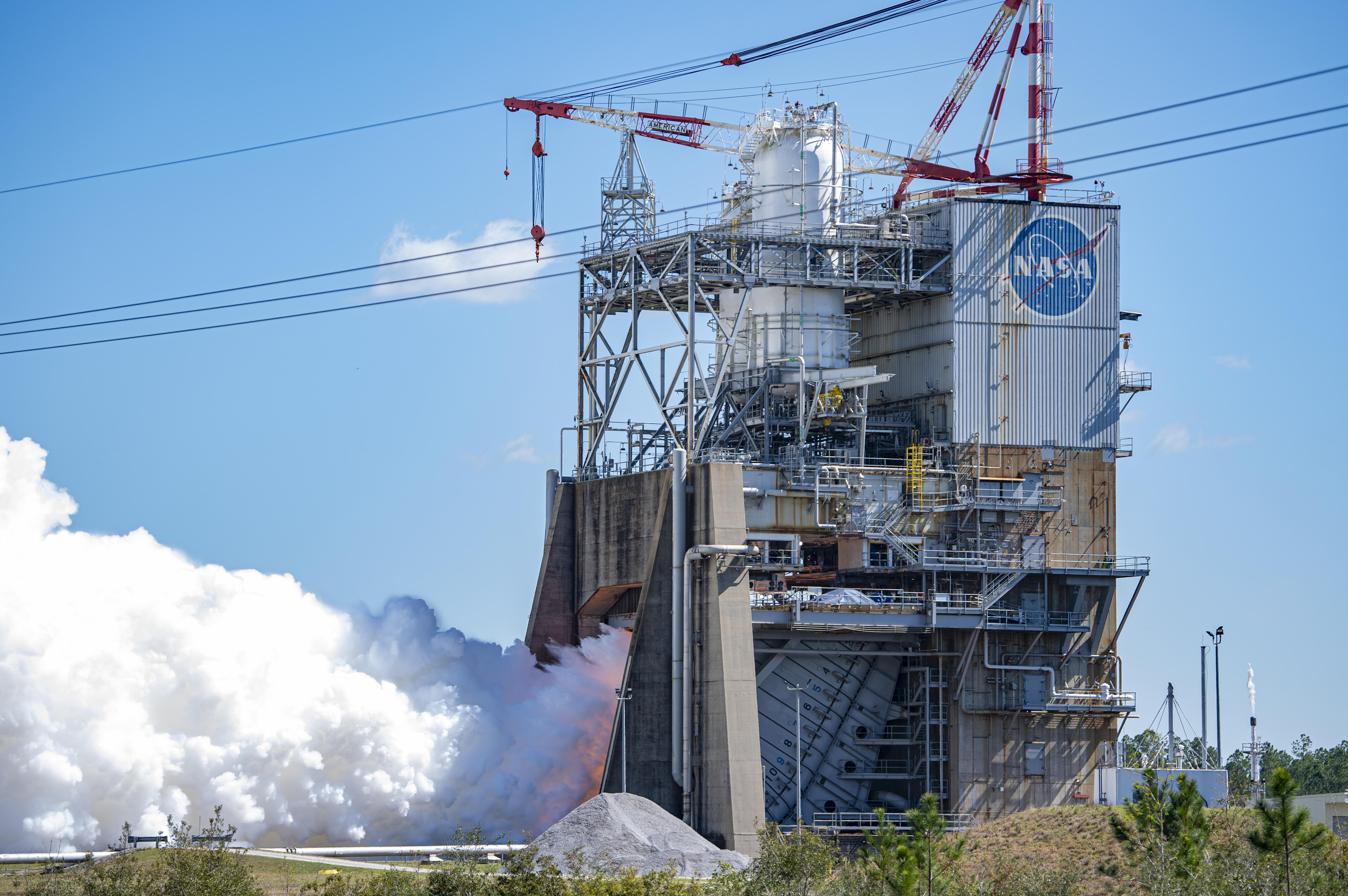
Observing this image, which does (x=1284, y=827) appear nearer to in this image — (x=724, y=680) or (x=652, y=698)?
(x=724, y=680)

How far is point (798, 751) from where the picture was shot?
80688 mm

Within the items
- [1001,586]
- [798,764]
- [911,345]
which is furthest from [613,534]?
[1001,586]

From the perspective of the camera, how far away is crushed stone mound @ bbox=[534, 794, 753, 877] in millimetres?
67625

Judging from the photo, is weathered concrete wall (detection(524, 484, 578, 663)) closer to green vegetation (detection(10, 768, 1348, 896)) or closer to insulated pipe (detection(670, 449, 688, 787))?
insulated pipe (detection(670, 449, 688, 787))

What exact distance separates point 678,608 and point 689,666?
2550 mm

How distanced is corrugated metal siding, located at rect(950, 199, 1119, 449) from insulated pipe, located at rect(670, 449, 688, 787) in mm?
16225

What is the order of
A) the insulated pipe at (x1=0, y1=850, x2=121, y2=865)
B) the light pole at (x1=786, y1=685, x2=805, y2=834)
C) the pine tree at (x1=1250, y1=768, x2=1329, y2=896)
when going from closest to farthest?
the pine tree at (x1=1250, y1=768, x2=1329, y2=896)
the insulated pipe at (x1=0, y1=850, x2=121, y2=865)
the light pole at (x1=786, y1=685, x2=805, y2=834)

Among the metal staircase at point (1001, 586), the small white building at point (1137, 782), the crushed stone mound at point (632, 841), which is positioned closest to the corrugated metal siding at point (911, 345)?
the metal staircase at point (1001, 586)

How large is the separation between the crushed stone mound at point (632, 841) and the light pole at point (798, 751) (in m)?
5.94

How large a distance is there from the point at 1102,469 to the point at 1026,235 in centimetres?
1240

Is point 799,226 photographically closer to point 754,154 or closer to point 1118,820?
point 754,154

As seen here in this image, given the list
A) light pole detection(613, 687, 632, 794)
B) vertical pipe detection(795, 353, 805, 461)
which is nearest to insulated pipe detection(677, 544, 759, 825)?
light pole detection(613, 687, 632, 794)

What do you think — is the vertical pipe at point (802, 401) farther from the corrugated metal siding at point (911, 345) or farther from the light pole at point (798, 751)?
the light pole at point (798, 751)

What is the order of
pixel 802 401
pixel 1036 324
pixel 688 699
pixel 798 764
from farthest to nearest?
pixel 1036 324 < pixel 802 401 < pixel 798 764 < pixel 688 699
